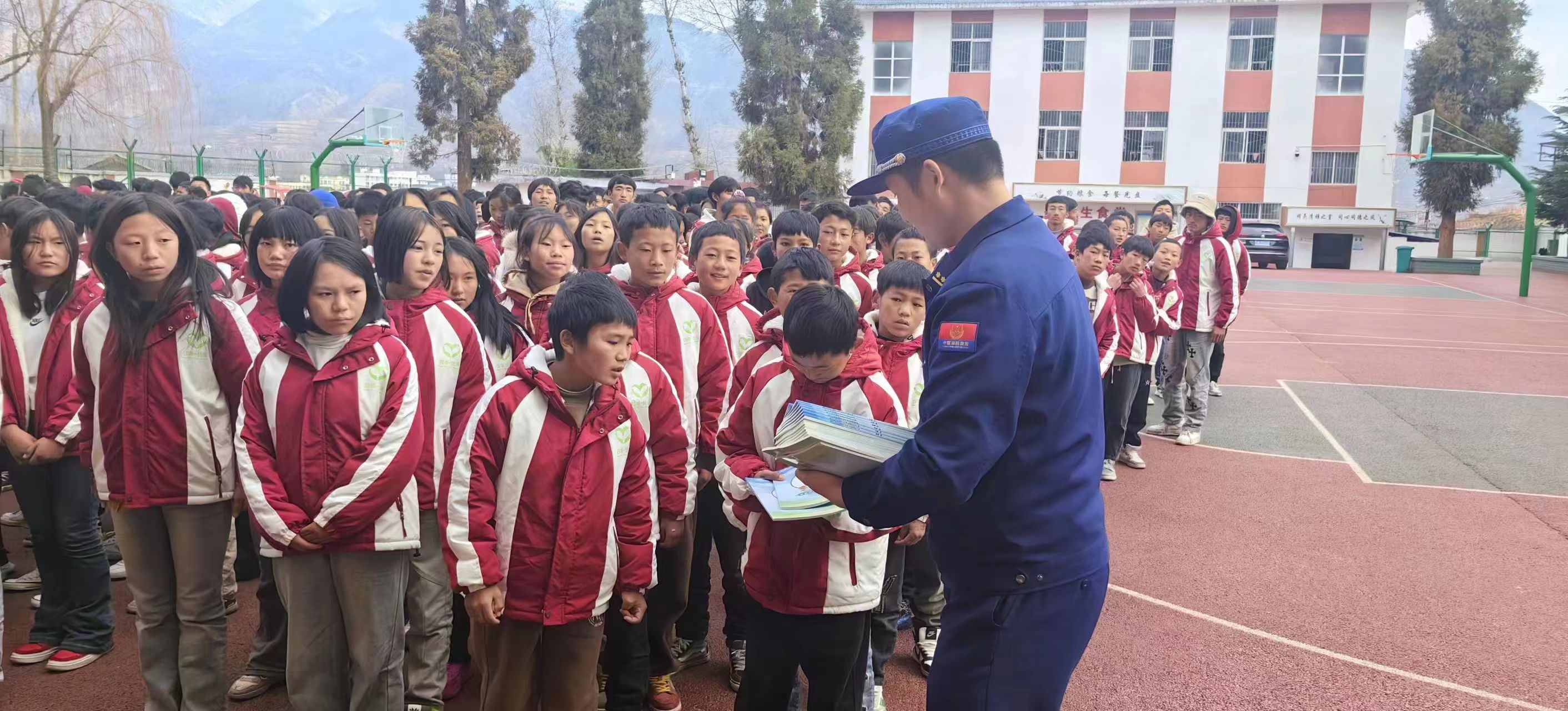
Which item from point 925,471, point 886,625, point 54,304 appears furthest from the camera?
point 54,304

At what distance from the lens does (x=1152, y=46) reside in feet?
104

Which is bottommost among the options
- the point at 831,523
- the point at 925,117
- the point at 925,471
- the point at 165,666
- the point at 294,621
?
the point at 165,666

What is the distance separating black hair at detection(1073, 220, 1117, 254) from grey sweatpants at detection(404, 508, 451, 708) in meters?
4.29

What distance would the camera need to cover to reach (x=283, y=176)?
30594 millimetres

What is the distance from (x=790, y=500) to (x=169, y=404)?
6.78 ft

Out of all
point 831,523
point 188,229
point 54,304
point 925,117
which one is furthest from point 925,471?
point 54,304

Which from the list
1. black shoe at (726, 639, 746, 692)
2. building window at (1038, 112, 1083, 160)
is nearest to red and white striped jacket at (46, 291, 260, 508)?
black shoe at (726, 639, 746, 692)

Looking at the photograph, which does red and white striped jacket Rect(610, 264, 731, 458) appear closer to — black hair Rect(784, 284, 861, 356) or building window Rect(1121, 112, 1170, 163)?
black hair Rect(784, 284, 861, 356)

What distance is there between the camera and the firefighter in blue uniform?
187 centimetres

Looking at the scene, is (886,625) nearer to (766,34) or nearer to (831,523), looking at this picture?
(831,523)

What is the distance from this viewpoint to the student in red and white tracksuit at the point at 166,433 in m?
3.10

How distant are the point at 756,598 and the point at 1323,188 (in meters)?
33.4

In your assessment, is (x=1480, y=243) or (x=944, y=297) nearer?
(x=944, y=297)

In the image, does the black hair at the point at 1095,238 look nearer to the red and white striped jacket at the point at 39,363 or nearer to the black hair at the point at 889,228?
the black hair at the point at 889,228
